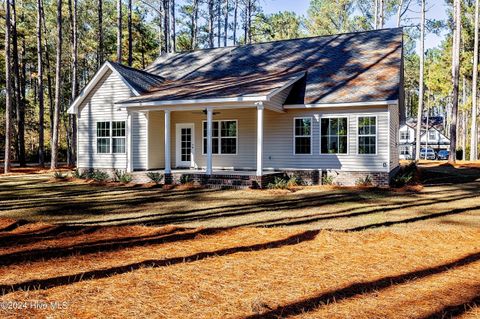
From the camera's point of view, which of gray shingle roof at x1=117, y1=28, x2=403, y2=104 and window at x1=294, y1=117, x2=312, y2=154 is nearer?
gray shingle roof at x1=117, y1=28, x2=403, y2=104

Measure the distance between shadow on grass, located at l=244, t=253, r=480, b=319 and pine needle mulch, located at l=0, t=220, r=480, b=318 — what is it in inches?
0.5

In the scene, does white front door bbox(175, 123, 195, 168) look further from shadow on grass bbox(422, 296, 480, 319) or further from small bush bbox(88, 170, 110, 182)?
shadow on grass bbox(422, 296, 480, 319)

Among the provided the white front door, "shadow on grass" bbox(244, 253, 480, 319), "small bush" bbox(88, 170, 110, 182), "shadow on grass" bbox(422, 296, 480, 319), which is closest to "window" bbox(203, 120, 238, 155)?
the white front door

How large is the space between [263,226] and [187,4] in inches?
1504

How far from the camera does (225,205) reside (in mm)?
10461

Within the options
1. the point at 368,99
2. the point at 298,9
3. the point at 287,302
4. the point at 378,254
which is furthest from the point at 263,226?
the point at 298,9

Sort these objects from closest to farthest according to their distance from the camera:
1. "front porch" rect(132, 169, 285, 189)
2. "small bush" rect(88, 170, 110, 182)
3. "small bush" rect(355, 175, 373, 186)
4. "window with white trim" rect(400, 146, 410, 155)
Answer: "front porch" rect(132, 169, 285, 189) < "small bush" rect(355, 175, 373, 186) < "small bush" rect(88, 170, 110, 182) < "window with white trim" rect(400, 146, 410, 155)

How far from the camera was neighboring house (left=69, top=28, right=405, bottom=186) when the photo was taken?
14.4 meters

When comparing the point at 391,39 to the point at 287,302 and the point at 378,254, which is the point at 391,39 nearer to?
the point at 378,254

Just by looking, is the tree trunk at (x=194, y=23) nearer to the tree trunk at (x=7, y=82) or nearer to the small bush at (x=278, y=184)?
the tree trunk at (x=7, y=82)

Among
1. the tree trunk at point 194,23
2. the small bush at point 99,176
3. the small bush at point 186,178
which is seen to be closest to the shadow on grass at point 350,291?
the small bush at point 186,178

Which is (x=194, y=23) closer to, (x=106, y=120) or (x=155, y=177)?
(x=106, y=120)

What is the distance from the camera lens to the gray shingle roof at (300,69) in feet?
48.8

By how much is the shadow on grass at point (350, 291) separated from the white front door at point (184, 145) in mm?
13882
